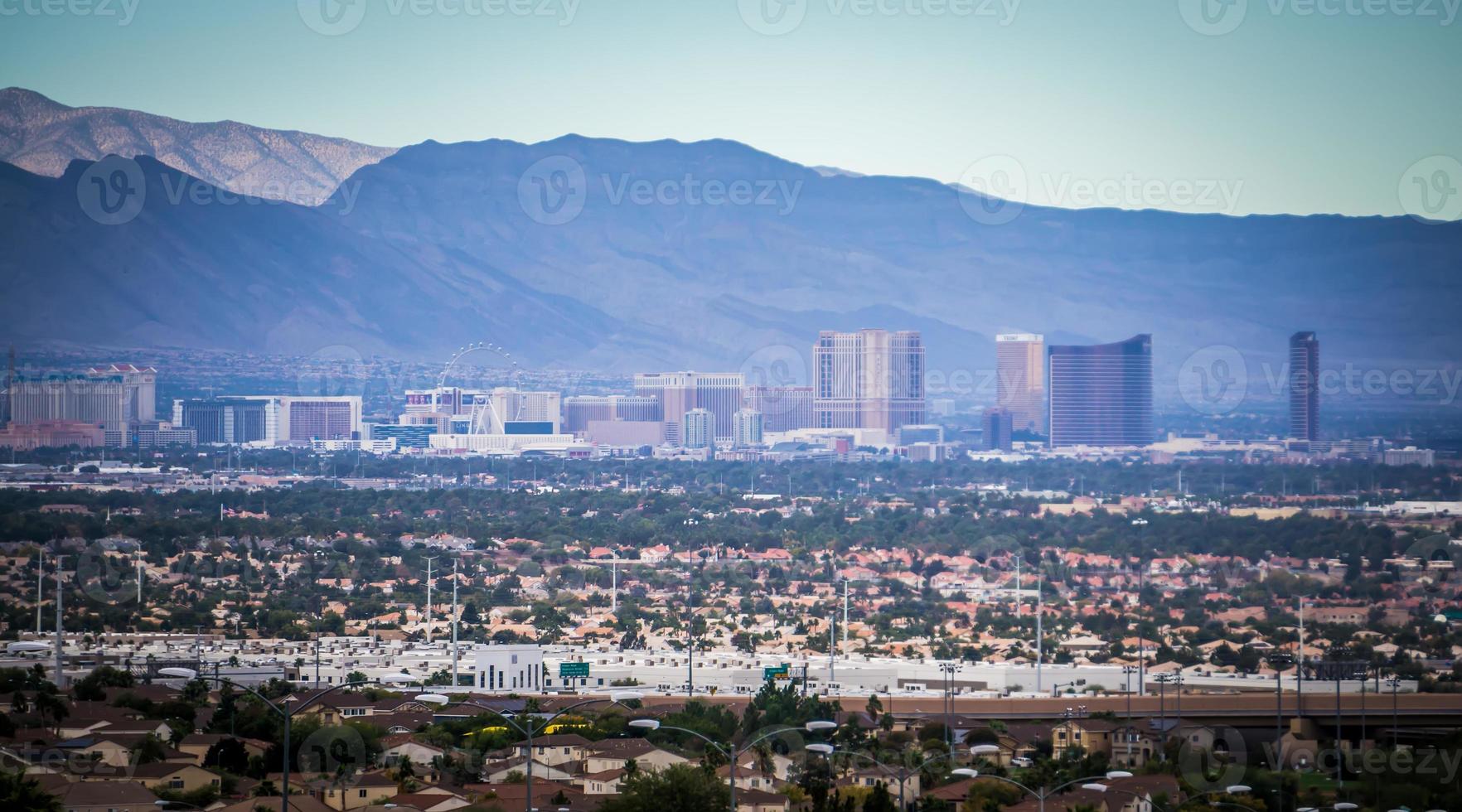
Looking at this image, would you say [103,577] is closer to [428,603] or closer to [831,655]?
[428,603]

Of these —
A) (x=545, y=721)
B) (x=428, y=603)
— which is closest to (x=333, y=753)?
(x=545, y=721)

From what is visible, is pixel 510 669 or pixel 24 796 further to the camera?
pixel 510 669

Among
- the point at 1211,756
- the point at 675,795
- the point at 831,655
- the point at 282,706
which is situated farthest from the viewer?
the point at 831,655

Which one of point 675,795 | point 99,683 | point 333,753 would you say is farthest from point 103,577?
point 675,795

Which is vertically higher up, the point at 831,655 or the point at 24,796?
the point at 24,796

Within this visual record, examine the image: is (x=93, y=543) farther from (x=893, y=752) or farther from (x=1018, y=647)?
(x=893, y=752)

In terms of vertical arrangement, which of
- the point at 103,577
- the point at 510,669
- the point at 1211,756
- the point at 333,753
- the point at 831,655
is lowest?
the point at 831,655

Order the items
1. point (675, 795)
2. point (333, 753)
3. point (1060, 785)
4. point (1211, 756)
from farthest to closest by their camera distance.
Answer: point (1211, 756) < point (333, 753) < point (1060, 785) < point (675, 795)

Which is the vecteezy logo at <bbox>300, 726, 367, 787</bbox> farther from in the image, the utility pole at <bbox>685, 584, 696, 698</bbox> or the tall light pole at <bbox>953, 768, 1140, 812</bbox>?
the utility pole at <bbox>685, 584, 696, 698</bbox>

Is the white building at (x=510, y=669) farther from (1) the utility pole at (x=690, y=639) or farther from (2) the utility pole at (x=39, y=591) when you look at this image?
(2) the utility pole at (x=39, y=591)
